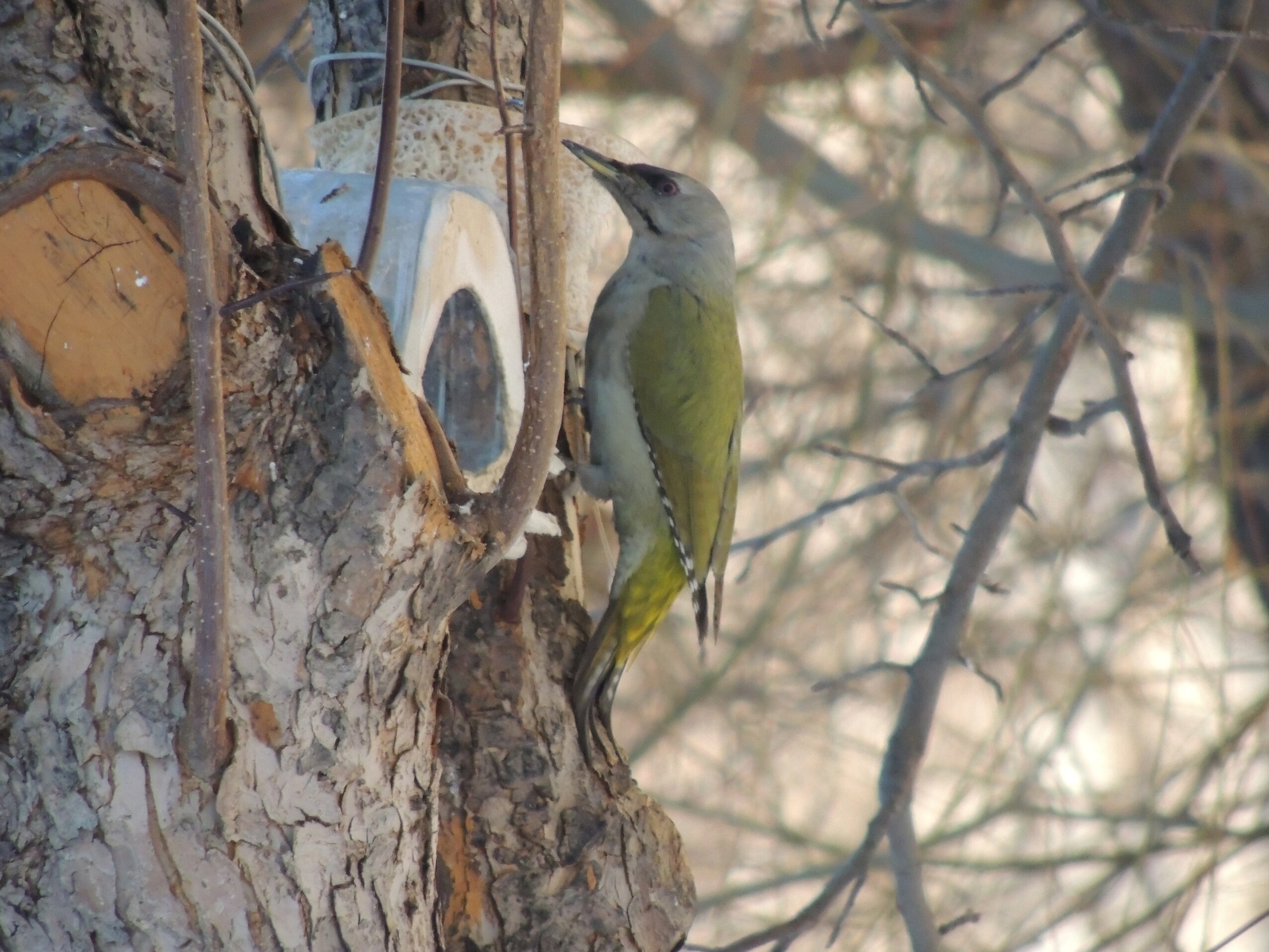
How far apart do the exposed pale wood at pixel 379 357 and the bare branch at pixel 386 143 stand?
6 cm

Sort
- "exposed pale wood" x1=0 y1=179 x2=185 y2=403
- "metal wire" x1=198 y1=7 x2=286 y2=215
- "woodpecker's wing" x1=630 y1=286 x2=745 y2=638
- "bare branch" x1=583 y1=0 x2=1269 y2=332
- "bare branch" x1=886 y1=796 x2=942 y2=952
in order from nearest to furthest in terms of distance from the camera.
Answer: "exposed pale wood" x1=0 y1=179 x2=185 y2=403, "metal wire" x1=198 y1=7 x2=286 y2=215, "bare branch" x1=886 y1=796 x2=942 y2=952, "woodpecker's wing" x1=630 y1=286 x2=745 y2=638, "bare branch" x1=583 y1=0 x2=1269 y2=332

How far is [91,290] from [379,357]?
392mm

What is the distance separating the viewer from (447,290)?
7.97 ft

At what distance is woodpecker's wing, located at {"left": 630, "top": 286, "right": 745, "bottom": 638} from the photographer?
337 cm

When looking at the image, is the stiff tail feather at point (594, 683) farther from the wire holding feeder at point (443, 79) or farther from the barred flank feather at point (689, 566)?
the wire holding feeder at point (443, 79)

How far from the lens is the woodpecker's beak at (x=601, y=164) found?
10.6 feet

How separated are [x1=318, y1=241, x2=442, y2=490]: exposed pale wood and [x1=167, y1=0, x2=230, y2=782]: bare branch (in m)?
0.24

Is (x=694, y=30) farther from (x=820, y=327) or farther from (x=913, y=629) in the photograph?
(x=913, y=629)

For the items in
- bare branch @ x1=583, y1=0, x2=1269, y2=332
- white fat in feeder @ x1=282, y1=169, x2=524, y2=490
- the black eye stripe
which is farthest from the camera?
bare branch @ x1=583, y1=0, x2=1269, y2=332

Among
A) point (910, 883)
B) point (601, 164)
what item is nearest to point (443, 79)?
point (601, 164)

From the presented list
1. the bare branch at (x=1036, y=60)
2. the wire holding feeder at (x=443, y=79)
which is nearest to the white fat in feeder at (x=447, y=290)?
the wire holding feeder at (x=443, y=79)

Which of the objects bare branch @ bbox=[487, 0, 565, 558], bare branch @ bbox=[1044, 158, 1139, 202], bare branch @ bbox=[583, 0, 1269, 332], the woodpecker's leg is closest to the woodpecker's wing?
the woodpecker's leg

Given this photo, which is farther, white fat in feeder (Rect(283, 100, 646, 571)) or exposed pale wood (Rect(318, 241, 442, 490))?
white fat in feeder (Rect(283, 100, 646, 571))

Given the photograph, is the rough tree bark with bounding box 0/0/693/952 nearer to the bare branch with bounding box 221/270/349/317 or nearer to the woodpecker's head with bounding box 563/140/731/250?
the bare branch with bounding box 221/270/349/317
